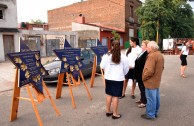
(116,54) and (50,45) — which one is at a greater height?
(50,45)

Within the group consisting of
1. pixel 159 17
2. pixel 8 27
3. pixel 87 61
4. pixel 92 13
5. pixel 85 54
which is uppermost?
pixel 92 13

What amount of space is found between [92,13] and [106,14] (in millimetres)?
2947

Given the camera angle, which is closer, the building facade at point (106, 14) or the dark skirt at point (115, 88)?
the dark skirt at point (115, 88)

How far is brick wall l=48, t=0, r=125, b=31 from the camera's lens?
3161cm

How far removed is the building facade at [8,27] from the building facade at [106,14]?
13.8m

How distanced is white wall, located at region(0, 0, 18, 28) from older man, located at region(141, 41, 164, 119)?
16.9 meters

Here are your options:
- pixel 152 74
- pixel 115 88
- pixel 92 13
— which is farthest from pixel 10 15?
pixel 92 13

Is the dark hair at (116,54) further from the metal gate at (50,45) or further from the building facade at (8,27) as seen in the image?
the metal gate at (50,45)

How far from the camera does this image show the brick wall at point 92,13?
1244 inches

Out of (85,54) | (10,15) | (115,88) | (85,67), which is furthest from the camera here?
(10,15)

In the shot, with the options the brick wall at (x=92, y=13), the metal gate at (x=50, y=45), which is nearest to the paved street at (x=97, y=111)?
the metal gate at (x=50, y=45)

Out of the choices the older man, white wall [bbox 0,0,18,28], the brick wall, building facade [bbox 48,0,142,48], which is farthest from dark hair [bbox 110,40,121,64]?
the brick wall

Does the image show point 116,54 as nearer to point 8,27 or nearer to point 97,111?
point 97,111

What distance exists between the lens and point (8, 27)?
18047 millimetres
